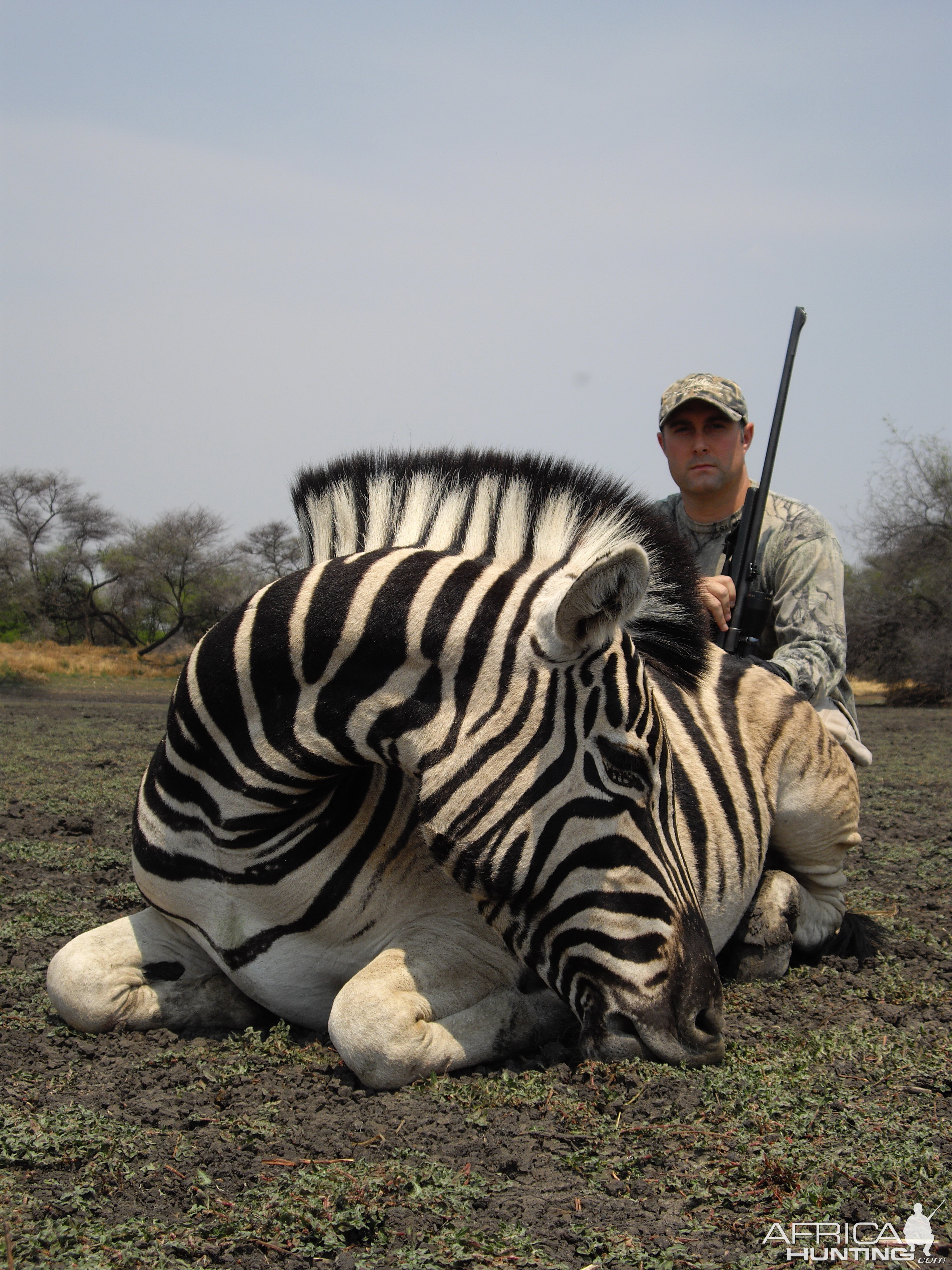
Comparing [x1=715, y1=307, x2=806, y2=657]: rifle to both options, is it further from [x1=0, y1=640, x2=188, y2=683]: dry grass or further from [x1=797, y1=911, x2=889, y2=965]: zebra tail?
[x1=0, y1=640, x2=188, y2=683]: dry grass

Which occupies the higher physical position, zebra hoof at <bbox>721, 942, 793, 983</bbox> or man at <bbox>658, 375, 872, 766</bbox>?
man at <bbox>658, 375, 872, 766</bbox>

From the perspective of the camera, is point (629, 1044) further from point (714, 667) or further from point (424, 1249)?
point (714, 667)

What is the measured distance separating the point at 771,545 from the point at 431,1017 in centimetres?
330

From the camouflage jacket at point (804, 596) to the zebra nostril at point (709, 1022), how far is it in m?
2.14

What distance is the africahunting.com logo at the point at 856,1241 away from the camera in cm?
201

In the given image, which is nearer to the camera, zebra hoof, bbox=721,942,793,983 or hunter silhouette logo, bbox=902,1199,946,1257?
hunter silhouette logo, bbox=902,1199,946,1257

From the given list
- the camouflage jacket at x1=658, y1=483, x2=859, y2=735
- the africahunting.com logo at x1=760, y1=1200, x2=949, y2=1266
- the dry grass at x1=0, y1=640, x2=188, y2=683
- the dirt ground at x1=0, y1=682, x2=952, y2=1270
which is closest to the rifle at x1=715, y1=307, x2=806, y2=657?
the camouflage jacket at x1=658, y1=483, x2=859, y2=735

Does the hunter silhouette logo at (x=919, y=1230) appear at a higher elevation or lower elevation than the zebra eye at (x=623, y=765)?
lower

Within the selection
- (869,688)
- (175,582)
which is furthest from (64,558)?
(869,688)

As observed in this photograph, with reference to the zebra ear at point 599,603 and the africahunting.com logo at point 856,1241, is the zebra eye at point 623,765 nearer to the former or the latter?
the zebra ear at point 599,603

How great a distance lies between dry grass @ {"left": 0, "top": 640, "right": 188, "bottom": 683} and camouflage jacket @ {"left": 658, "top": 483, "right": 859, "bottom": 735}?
26255mm

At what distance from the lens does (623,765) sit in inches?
110

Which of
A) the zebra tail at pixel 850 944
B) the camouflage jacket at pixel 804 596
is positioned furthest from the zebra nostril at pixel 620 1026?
the camouflage jacket at pixel 804 596

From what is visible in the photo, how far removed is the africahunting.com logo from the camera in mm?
2008
